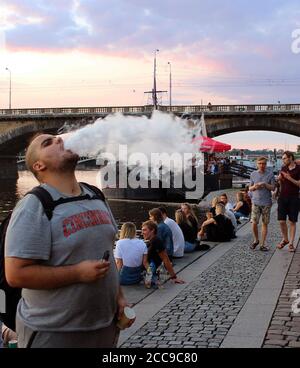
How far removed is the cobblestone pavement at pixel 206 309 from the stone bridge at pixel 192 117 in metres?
37.9

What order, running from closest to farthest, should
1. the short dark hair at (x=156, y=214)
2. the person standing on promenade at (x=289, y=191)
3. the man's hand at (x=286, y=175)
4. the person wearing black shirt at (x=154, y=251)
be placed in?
the person wearing black shirt at (x=154, y=251), the short dark hair at (x=156, y=214), the man's hand at (x=286, y=175), the person standing on promenade at (x=289, y=191)

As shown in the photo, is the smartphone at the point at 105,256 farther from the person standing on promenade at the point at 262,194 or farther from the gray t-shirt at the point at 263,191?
the gray t-shirt at the point at 263,191

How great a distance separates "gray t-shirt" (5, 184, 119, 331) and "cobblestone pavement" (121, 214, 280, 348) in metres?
2.54

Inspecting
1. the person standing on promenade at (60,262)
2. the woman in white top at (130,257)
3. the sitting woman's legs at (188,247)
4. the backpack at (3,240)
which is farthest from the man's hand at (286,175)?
the person standing on promenade at (60,262)

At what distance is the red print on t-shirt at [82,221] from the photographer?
275cm

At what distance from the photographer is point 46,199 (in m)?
2.76

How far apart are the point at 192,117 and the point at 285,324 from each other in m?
44.2

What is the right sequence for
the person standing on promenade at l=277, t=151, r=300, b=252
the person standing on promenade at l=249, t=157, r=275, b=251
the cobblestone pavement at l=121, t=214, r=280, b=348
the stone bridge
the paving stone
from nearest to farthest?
the paving stone, the cobblestone pavement at l=121, t=214, r=280, b=348, the person standing on promenade at l=277, t=151, r=300, b=252, the person standing on promenade at l=249, t=157, r=275, b=251, the stone bridge

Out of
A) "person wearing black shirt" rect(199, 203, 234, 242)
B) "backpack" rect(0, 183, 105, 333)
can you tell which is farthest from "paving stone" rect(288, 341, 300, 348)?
"person wearing black shirt" rect(199, 203, 234, 242)

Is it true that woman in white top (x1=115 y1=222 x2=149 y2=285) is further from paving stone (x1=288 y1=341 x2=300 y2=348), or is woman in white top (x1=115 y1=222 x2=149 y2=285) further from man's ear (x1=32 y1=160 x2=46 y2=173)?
man's ear (x1=32 y1=160 x2=46 y2=173)

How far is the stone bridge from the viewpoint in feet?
168

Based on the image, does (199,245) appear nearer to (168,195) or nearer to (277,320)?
(277,320)

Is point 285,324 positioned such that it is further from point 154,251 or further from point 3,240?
point 3,240

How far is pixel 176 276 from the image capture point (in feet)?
27.6
